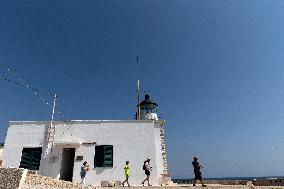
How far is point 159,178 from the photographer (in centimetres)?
1836

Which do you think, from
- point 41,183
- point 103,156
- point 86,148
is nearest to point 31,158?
point 86,148

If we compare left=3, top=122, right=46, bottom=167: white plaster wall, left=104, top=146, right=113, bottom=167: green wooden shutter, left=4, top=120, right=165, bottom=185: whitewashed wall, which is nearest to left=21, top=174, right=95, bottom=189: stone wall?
left=104, top=146, right=113, bottom=167: green wooden shutter

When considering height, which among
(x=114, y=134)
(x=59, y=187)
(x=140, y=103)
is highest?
(x=140, y=103)

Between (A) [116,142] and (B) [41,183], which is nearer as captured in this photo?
(B) [41,183]

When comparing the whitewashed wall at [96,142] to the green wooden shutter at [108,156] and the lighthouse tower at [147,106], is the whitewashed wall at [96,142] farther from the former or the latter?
the lighthouse tower at [147,106]

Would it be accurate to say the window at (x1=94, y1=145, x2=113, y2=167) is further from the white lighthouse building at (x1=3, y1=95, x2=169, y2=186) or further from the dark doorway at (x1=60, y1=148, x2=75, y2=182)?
the dark doorway at (x1=60, y1=148, x2=75, y2=182)

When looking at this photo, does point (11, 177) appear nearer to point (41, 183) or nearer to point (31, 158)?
point (41, 183)

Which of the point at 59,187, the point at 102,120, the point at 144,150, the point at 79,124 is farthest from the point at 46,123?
the point at 59,187

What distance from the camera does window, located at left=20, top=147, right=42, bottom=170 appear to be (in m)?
18.3

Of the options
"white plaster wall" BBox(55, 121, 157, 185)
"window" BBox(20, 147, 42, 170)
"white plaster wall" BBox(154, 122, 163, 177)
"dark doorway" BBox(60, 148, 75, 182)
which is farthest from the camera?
"white plaster wall" BBox(154, 122, 163, 177)

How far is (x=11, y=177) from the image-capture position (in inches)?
291

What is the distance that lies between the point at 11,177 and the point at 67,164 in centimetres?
1256

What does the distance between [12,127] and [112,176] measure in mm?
7918

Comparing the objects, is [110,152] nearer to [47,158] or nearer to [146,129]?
[146,129]
